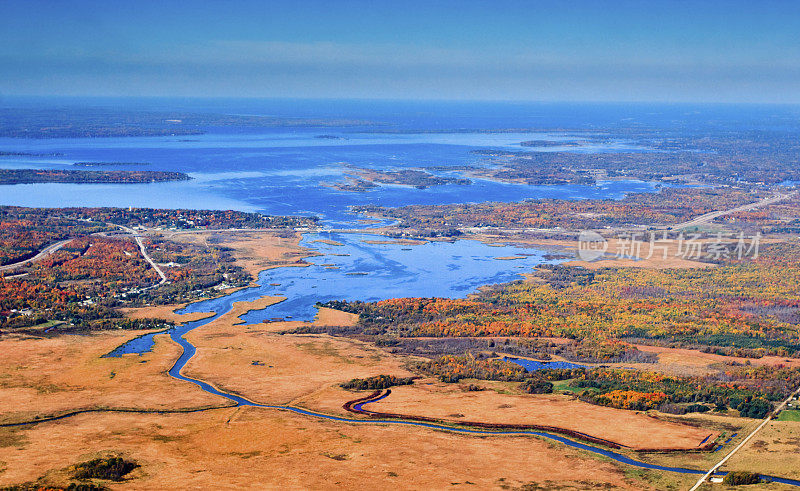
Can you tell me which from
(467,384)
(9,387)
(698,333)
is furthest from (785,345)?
(9,387)

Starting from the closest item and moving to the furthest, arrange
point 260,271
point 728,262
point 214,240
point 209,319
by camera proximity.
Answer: point 209,319 → point 260,271 → point 728,262 → point 214,240

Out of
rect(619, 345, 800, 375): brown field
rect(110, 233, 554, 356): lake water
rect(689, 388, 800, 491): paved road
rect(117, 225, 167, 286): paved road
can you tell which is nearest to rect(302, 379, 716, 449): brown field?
rect(689, 388, 800, 491): paved road

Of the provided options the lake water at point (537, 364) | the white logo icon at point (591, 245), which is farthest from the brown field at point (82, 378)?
the white logo icon at point (591, 245)

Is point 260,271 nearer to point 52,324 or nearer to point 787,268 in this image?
point 52,324

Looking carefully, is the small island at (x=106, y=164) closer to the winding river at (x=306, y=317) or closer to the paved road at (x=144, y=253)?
the paved road at (x=144, y=253)

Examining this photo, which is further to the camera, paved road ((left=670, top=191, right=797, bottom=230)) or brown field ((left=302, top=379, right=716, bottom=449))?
paved road ((left=670, top=191, right=797, bottom=230))

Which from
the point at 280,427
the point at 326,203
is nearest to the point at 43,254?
the point at 326,203

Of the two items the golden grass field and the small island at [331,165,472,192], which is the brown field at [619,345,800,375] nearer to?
the golden grass field

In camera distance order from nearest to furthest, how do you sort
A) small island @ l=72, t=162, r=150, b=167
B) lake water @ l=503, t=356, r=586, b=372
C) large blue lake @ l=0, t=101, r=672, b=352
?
lake water @ l=503, t=356, r=586, b=372, large blue lake @ l=0, t=101, r=672, b=352, small island @ l=72, t=162, r=150, b=167
